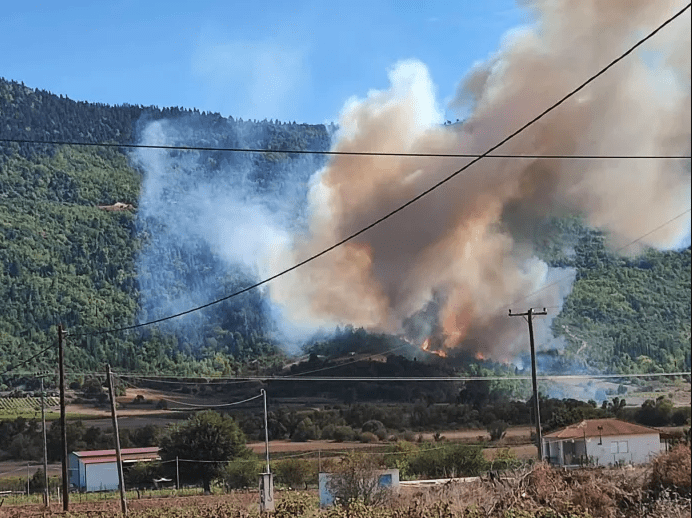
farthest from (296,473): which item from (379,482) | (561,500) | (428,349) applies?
(561,500)

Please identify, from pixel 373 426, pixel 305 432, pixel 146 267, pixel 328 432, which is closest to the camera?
pixel 373 426

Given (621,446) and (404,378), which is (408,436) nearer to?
(404,378)

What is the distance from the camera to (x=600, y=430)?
50.5 m

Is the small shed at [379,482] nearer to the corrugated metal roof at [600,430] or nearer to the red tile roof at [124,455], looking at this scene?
the corrugated metal roof at [600,430]

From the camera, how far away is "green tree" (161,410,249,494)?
62438 mm

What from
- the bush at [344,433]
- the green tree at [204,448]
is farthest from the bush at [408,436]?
the green tree at [204,448]

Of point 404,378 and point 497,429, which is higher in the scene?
point 404,378

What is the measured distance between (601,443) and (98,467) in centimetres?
3314

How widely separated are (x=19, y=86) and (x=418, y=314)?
5274 centimetres

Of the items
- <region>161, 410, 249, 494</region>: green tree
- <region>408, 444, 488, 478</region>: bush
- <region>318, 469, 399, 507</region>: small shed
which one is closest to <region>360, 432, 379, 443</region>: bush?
<region>161, 410, 249, 494</region>: green tree

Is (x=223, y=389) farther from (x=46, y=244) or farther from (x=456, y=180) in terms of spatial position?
(x=456, y=180)

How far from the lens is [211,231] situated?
112m

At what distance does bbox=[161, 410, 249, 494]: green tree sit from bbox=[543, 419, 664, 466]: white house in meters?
21.2

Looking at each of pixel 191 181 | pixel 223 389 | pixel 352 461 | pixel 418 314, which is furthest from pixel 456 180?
pixel 191 181
